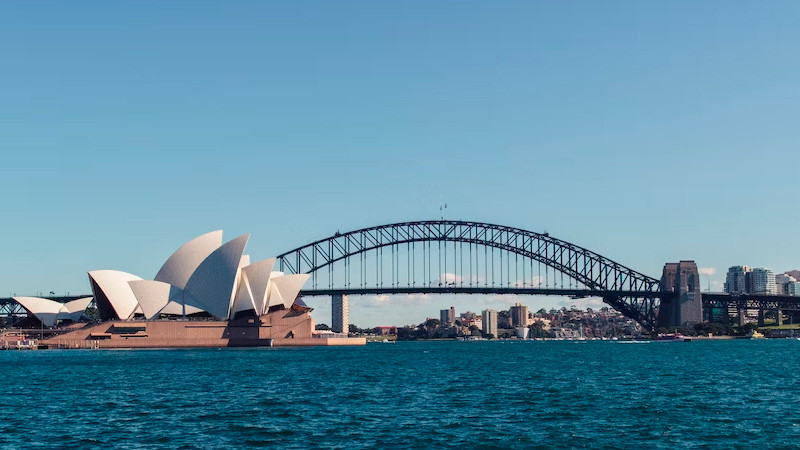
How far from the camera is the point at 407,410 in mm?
31688

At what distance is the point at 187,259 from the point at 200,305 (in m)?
6.87

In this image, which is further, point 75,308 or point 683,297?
point 683,297

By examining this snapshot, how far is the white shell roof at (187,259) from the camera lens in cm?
10519

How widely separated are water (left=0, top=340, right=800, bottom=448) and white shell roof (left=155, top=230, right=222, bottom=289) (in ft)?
178

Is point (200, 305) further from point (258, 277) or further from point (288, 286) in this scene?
point (288, 286)

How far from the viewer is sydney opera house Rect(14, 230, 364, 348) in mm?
106625

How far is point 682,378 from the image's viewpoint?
45875 mm

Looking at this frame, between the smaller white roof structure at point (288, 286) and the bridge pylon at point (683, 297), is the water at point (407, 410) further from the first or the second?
the bridge pylon at point (683, 297)

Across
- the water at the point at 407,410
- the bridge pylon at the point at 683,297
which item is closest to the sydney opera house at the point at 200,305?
the water at the point at 407,410

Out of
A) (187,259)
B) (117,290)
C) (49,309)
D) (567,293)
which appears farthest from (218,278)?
(567,293)

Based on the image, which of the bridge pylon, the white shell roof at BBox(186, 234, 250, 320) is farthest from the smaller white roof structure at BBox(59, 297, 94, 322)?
the bridge pylon

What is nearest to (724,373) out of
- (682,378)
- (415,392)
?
(682,378)

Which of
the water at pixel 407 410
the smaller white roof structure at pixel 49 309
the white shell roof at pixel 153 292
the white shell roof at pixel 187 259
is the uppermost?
the white shell roof at pixel 187 259

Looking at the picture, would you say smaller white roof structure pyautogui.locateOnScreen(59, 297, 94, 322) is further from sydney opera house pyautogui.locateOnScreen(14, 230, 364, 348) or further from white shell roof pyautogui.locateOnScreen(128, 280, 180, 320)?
white shell roof pyautogui.locateOnScreen(128, 280, 180, 320)
